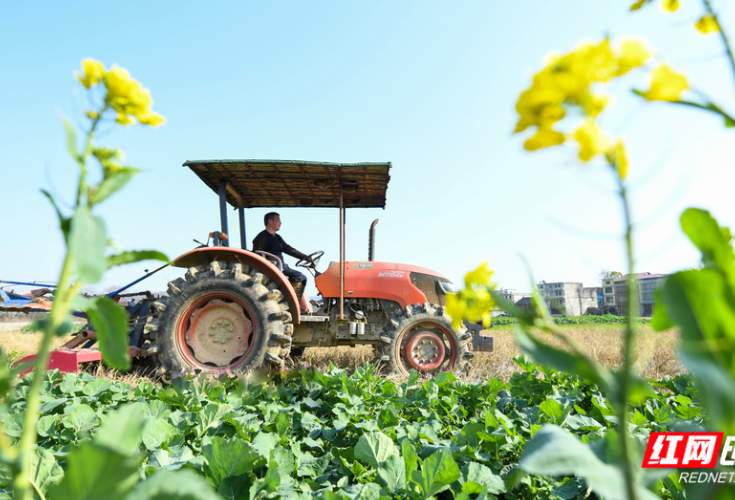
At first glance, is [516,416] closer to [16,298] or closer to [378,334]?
[378,334]

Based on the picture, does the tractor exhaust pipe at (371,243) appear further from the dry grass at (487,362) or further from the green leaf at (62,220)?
the green leaf at (62,220)

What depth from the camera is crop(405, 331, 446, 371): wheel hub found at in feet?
15.0

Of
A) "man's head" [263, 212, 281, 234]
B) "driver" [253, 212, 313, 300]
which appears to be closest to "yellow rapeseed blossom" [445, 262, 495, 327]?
"driver" [253, 212, 313, 300]

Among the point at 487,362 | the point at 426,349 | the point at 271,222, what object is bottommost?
the point at 487,362

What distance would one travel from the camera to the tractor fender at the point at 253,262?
4.40 meters

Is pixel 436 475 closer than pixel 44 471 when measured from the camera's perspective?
No

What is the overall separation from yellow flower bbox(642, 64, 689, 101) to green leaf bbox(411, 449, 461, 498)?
1.02 m

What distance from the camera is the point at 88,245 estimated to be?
412 mm

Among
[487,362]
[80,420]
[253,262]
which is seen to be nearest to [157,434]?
[80,420]

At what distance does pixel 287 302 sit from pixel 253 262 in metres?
0.54

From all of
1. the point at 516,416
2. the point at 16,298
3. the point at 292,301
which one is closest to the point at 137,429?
the point at 516,416

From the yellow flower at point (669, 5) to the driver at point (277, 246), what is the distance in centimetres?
442

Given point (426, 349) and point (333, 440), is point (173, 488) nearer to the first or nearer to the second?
point (333, 440)

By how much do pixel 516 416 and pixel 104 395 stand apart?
7.09 feet
